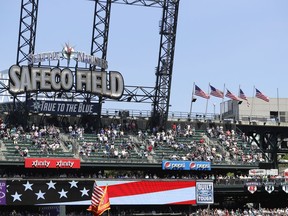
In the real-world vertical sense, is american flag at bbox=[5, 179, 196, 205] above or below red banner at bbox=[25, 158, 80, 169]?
below

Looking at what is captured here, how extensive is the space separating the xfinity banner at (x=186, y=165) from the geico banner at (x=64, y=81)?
9.16 m

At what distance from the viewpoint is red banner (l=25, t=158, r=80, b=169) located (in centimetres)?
6612

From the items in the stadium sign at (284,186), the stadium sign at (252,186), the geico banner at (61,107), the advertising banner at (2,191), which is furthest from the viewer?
the stadium sign at (284,186)

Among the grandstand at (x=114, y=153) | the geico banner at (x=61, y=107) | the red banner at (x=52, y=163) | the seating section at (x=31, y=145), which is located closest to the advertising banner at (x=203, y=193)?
the grandstand at (x=114, y=153)

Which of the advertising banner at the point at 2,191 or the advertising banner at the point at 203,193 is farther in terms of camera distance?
the advertising banner at the point at 203,193

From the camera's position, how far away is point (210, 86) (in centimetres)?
8369

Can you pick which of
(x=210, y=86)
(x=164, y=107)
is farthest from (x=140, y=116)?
(x=210, y=86)

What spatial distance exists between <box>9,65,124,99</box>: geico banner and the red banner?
336 inches

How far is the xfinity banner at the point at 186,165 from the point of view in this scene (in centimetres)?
7162

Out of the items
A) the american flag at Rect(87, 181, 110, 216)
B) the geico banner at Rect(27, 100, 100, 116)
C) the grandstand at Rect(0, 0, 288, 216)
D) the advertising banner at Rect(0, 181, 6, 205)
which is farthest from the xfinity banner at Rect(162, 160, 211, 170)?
the american flag at Rect(87, 181, 110, 216)

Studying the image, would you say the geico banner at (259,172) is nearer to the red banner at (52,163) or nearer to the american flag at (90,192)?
the american flag at (90,192)

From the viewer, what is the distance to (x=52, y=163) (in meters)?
67.1

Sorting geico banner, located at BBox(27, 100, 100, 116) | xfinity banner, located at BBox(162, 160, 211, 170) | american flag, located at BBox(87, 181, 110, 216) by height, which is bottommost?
american flag, located at BBox(87, 181, 110, 216)

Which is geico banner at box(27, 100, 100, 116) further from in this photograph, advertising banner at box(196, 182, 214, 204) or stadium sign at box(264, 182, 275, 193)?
stadium sign at box(264, 182, 275, 193)
